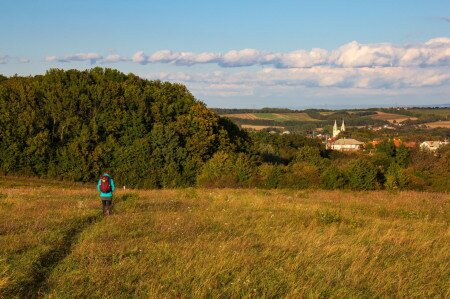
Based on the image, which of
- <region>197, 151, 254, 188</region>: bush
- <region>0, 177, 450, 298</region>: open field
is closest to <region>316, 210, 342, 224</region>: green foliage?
<region>0, 177, 450, 298</region>: open field

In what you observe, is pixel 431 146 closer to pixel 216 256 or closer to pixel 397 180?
pixel 397 180

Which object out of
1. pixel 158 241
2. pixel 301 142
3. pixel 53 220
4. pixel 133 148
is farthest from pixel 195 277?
pixel 301 142

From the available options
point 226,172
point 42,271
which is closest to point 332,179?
point 226,172

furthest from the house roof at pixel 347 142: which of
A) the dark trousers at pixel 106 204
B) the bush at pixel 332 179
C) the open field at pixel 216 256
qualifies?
the dark trousers at pixel 106 204

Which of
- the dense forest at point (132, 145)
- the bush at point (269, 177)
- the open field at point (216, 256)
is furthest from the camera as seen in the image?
the dense forest at point (132, 145)

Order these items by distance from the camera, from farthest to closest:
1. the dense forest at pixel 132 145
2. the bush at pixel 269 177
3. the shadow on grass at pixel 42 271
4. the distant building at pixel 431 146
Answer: the distant building at pixel 431 146 < the dense forest at pixel 132 145 < the bush at pixel 269 177 < the shadow on grass at pixel 42 271

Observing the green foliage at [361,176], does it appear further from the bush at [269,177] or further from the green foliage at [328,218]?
the green foliage at [328,218]

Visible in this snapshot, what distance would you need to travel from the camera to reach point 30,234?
9.39 metres

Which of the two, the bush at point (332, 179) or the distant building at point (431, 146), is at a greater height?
the bush at point (332, 179)

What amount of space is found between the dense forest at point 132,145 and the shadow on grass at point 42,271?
36127 mm

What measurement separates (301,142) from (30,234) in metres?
98.6

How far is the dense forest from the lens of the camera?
45969 millimetres

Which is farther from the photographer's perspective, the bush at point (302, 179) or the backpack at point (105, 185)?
the bush at point (302, 179)

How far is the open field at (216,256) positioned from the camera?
20.7 ft
